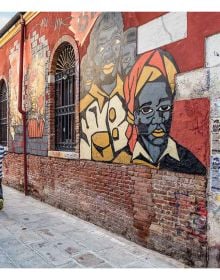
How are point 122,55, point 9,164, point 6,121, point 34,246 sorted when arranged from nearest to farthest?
1. point 34,246
2. point 122,55
3. point 9,164
4. point 6,121

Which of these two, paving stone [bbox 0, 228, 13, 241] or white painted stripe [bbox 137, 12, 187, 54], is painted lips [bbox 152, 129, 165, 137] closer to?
white painted stripe [bbox 137, 12, 187, 54]

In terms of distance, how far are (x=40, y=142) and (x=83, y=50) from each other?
2784 mm

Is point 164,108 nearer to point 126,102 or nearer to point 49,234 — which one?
point 126,102

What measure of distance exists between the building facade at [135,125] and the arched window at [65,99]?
0.02 metres

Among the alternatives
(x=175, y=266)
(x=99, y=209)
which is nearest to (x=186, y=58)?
(x=175, y=266)

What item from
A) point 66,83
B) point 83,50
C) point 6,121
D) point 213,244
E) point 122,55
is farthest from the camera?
point 6,121

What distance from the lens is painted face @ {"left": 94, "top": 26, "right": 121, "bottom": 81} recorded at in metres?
5.21

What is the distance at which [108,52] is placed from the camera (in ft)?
17.7

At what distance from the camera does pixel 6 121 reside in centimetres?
1072

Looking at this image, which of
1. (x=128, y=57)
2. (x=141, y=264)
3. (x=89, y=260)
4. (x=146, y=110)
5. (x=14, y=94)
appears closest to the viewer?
(x=141, y=264)

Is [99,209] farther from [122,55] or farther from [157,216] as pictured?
[122,55]

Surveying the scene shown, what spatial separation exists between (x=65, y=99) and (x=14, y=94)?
A: 3343mm

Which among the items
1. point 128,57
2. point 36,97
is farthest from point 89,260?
point 36,97

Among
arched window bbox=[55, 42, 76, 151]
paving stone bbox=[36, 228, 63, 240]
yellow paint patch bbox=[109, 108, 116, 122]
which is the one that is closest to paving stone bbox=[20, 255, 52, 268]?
paving stone bbox=[36, 228, 63, 240]
